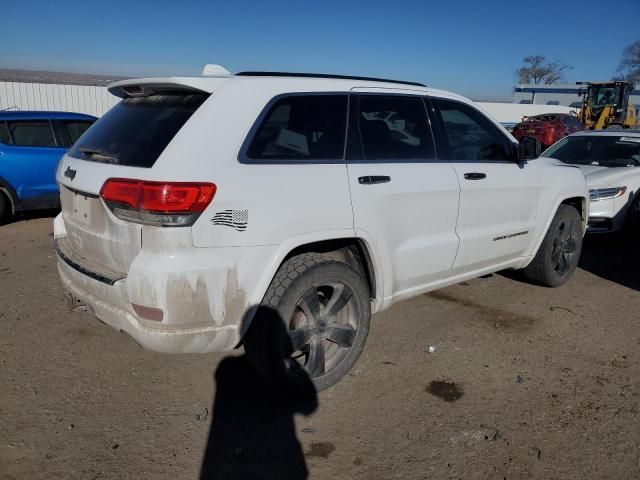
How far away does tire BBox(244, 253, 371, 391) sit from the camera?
3057 millimetres

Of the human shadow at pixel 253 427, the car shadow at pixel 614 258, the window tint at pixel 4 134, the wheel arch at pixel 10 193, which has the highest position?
the window tint at pixel 4 134

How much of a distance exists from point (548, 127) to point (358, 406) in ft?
71.9

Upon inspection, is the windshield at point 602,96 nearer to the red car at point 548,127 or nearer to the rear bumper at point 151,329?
the red car at point 548,127

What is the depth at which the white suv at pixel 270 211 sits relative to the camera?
107 inches

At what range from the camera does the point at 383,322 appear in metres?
4.62

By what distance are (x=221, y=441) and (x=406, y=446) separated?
99cm

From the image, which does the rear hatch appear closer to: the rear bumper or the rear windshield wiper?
the rear windshield wiper

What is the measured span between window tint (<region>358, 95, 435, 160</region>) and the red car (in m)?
19.5

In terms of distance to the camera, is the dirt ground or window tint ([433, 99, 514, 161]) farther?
window tint ([433, 99, 514, 161])

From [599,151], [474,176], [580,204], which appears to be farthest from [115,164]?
[599,151]

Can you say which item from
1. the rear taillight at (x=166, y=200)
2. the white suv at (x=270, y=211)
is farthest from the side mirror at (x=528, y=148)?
the rear taillight at (x=166, y=200)

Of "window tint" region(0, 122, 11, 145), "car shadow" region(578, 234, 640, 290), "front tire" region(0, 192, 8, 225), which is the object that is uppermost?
"window tint" region(0, 122, 11, 145)

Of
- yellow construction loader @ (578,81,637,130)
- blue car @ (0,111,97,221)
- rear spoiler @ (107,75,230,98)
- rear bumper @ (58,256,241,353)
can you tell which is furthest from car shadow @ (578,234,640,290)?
yellow construction loader @ (578,81,637,130)

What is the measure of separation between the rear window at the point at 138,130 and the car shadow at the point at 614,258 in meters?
5.01
